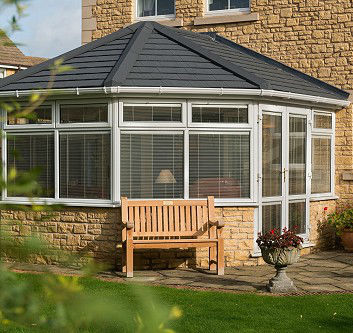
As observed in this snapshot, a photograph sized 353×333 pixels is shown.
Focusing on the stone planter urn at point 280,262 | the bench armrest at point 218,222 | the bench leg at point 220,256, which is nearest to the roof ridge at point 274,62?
the bench armrest at point 218,222

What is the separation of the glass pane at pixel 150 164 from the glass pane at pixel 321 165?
118 inches

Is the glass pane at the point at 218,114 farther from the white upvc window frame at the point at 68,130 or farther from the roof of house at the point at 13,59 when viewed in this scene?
the roof of house at the point at 13,59

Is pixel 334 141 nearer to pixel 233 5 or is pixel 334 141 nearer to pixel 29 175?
pixel 233 5

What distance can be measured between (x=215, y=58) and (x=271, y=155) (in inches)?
69.7

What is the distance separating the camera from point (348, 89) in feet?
42.8

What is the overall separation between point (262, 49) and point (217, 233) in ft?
16.3

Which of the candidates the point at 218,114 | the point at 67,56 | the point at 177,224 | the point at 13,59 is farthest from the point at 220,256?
the point at 13,59

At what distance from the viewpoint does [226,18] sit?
14.1 m

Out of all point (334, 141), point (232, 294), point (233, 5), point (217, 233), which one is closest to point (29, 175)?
point (232, 294)

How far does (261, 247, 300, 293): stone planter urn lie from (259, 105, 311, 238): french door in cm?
230

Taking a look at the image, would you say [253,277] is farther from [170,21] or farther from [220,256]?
[170,21]

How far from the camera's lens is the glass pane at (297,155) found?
1185 centimetres

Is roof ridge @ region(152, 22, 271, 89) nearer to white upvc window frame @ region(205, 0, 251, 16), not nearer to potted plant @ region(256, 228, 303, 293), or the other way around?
white upvc window frame @ region(205, 0, 251, 16)

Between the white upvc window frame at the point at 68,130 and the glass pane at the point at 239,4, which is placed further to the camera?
the glass pane at the point at 239,4
